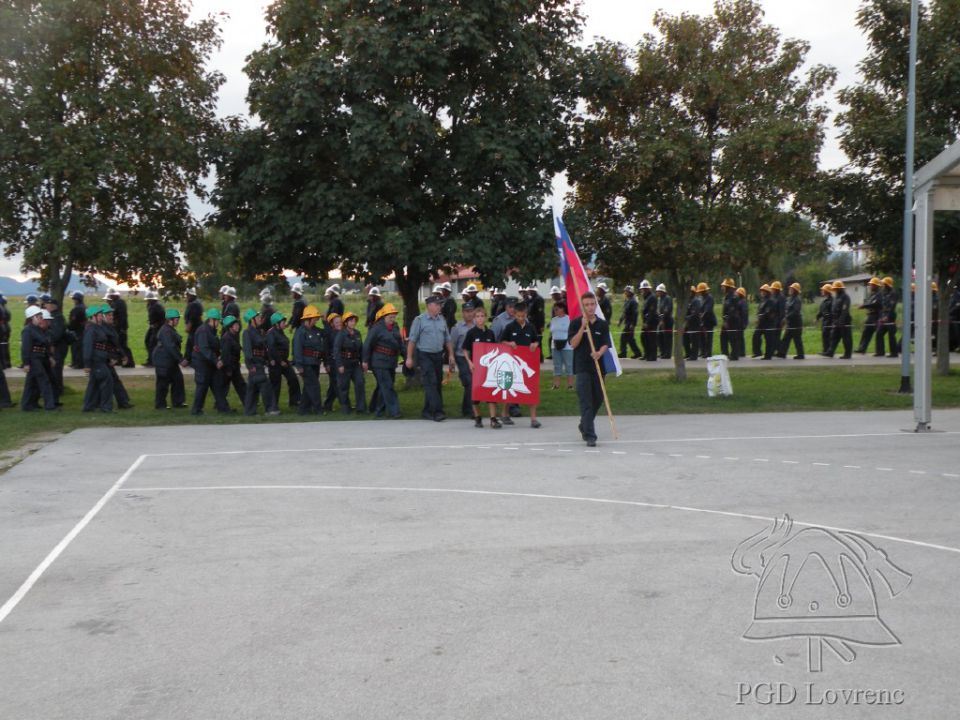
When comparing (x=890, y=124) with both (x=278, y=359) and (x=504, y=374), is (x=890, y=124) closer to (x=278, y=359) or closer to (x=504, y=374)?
(x=504, y=374)

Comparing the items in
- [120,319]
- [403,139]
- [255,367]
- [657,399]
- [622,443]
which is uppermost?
[403,139]

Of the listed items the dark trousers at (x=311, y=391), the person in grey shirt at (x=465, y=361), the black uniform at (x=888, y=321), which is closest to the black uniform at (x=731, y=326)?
the black uniform at (x=888, y=321)

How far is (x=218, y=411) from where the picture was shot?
798 inches

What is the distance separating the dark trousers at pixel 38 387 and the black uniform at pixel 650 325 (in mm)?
15839

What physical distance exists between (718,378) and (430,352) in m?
6.13

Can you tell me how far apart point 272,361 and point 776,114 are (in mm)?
11057

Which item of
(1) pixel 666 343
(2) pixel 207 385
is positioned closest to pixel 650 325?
(1) pixel 666 343

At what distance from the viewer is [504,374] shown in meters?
17.8

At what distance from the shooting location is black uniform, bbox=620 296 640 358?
3019 cm

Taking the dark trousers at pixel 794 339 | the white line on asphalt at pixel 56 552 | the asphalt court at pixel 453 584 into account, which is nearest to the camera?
the asphalt court at pixel 453 584

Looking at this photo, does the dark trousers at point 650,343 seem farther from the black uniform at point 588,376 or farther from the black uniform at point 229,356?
the black uniform at point 588,376

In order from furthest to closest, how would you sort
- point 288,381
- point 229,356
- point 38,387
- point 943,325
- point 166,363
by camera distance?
point 943,325 < point 288,381 < point 38,387 < point 166,363 < point 229,356

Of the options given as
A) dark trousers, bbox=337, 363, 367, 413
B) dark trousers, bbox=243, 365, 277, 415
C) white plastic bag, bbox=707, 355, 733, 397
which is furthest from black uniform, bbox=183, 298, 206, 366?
white plastic bag, bbox=707, 355, 733, 397

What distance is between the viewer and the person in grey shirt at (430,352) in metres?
18.7
